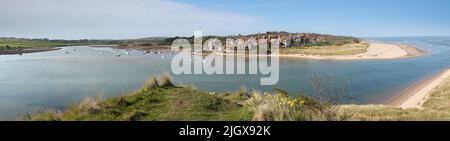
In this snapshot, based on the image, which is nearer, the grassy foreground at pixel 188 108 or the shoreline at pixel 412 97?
the grassy foreground at pixel 188 108

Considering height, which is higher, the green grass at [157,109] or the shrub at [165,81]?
the shrub at [165,81]

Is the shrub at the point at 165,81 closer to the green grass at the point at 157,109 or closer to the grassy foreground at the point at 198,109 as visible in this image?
the grassy foreground at the point at 198,109

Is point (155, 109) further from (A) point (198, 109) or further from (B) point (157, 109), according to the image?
(A) point (198, 109)

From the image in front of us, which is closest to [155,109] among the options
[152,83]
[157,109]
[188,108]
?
[157,109]

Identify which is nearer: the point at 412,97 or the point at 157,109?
the point at 157,109

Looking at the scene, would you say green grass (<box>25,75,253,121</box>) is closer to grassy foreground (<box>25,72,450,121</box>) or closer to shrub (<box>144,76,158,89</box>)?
grassy foreground (<box>25,72,450,121</box>)

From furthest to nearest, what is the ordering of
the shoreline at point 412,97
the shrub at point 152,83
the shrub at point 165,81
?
the shoreline at point 412,97
the shrub at point 165,81
the shrub at point 152,83

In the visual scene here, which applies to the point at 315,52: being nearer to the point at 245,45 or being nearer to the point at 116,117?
the point at 245,45

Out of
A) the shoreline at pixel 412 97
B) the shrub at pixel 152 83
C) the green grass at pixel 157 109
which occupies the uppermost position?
the shrub at pixel 152 83

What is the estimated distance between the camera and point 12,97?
47.3 feet

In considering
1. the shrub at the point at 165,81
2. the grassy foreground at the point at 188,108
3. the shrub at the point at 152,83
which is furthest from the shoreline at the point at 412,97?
the grassy foreground at the point at 188,108
